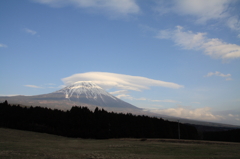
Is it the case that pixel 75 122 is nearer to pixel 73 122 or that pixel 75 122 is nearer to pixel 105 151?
pixel 73 122

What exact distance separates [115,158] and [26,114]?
5901cm

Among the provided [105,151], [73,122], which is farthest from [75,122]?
[105,151]

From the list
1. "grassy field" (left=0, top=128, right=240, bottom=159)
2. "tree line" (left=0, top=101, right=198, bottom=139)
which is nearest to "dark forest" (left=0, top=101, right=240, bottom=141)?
"tree line" (left=0, top=101, right=198, bottom=139)

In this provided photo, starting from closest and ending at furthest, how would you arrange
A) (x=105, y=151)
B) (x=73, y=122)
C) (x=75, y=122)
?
(x=105, y=151), (x=73, y=122), (x=75, y=122)

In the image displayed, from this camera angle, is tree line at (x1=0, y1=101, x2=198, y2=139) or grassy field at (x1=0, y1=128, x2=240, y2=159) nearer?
grassy field at (x1=0, y1=128, x2=240, y2=159)

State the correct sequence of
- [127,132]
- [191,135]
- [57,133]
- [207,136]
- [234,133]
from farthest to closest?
[207,136] < [191,135] < [234,133] < [127,132] < [57,133]

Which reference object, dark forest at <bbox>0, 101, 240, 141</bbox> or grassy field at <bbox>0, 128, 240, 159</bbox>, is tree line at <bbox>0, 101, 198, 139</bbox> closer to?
dark forest at <bbox>0, 101, 240, 141</bbox>

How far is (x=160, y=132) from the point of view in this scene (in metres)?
87.1

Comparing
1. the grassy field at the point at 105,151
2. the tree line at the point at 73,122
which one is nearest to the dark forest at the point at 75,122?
the tree line at the point at 73,122

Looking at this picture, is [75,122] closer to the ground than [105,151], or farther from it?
farther from it

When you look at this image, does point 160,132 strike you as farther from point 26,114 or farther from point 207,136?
point 26,114

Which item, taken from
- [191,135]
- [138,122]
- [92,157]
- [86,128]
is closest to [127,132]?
[138,122]

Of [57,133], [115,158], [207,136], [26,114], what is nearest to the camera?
[115,158]

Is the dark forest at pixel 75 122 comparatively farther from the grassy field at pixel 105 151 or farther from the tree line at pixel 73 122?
the grassy field at pixel 105 151
